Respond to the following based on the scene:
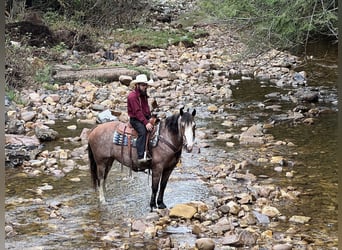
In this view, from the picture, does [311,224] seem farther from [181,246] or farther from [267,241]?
[181,246]

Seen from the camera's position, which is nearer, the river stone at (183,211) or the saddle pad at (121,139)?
the river stone at (183,211)

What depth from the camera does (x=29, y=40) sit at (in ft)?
51.9

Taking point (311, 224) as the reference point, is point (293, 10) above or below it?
above

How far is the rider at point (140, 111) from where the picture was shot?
579 centimetres

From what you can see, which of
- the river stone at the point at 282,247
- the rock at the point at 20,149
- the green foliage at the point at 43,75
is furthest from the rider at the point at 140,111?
the green foliage at the point at 43,75

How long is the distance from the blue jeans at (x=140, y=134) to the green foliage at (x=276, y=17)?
372cm

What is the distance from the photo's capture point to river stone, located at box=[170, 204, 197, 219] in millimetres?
5934

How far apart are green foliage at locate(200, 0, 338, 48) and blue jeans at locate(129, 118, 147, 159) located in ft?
12.2

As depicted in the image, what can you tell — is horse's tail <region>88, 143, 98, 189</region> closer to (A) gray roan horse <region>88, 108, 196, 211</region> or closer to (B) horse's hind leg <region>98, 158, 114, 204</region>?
(A) gray roan horse <region>88, 108, 196, 211</region>

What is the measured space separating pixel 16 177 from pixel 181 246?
10.1ft

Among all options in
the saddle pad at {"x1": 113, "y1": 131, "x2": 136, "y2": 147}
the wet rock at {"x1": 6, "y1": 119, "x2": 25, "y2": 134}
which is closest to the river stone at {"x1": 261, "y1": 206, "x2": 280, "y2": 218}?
the saddle pad at {"x1": 113, "y1": 131, "x2": 136, "y2": 147}

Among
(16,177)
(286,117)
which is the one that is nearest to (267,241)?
(16,177)

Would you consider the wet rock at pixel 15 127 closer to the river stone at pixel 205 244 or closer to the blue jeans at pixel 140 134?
the blue jeans at pixel 140 134

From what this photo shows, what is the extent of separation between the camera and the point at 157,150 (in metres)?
6.07
